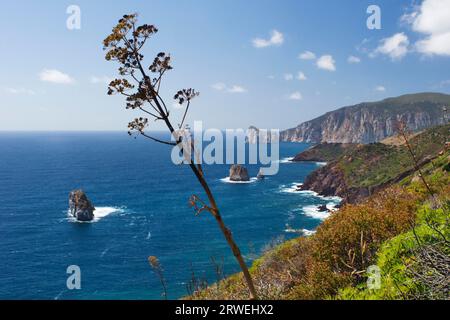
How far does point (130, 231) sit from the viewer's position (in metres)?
92.2

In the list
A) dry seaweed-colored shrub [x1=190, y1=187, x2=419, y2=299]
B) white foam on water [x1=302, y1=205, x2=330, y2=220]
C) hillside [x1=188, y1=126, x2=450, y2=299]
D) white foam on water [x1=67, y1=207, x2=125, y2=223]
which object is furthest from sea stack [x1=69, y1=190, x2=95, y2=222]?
dry seaweed-colored shrub [x1=190, y1=187, x2=419, y2=299]

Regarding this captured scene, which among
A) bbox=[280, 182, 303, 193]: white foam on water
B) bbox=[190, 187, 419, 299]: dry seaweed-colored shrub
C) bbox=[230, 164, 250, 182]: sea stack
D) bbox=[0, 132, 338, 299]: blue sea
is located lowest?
bbox=[0, 132, 338, 299]: blue sea

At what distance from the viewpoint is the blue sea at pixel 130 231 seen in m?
66.2

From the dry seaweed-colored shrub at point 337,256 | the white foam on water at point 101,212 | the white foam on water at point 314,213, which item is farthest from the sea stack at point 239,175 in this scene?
the dry seaweed-colored shrub at point 337,256

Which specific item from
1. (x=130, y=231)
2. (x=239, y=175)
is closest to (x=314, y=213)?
(x=130, y=231)

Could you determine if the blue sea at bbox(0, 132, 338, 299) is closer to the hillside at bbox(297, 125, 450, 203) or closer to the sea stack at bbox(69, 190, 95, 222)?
the sea stack at bbox(69, 190, 95, 222)

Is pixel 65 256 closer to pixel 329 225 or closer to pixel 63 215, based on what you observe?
pixel 63 215

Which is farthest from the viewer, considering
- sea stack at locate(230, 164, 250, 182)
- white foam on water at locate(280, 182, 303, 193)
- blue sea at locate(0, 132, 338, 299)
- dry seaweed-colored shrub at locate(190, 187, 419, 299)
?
Result: sea stack at locate(230, 164, 250, 182)

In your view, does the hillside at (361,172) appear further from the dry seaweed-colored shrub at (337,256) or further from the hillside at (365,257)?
the hillside at (365,257)

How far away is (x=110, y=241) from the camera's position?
85750 mm

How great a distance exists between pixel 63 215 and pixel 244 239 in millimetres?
53707

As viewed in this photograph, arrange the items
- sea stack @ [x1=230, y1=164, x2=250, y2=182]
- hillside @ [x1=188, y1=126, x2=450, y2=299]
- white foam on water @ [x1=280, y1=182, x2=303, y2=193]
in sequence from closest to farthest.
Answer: hillside @ [x1=188, y1=126, x2=450, y2=299]
white foam on water @ [x1=280, y1=182, x2=303, y2=193]
sea stack @ [x1=230, y1=164, x2=250, y2=182]

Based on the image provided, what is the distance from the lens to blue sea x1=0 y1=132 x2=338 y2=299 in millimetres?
66188

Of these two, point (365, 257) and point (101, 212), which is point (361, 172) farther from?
point (365, 257)
